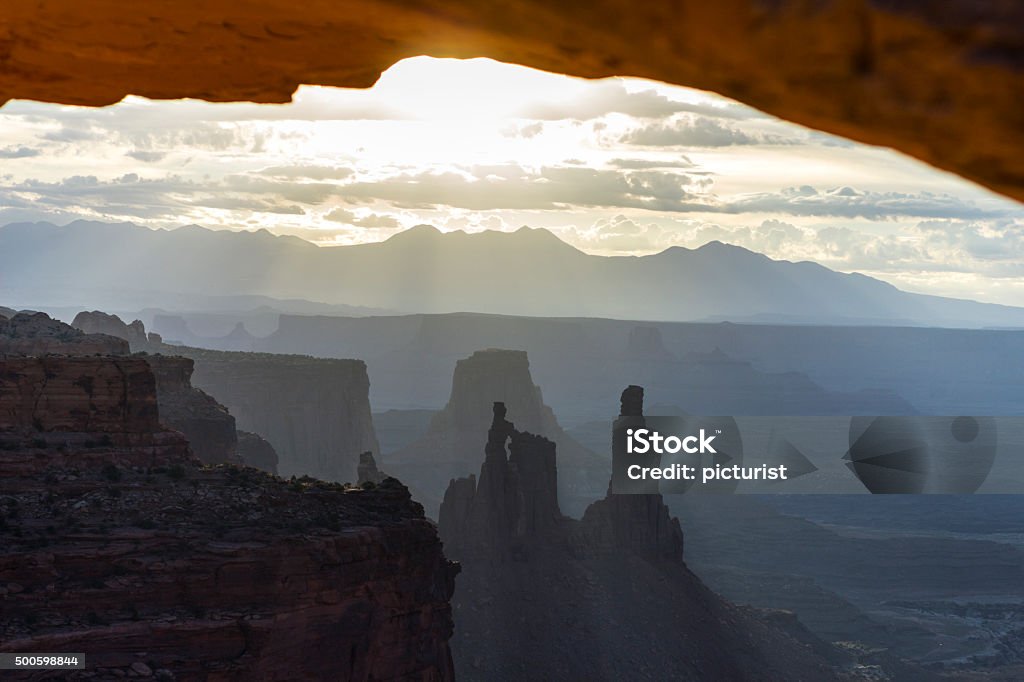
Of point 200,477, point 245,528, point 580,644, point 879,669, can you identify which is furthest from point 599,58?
point 879,669

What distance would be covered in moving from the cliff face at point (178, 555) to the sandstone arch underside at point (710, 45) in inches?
Answer: 782

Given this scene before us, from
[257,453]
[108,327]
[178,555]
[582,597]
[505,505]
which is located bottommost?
[582,597]

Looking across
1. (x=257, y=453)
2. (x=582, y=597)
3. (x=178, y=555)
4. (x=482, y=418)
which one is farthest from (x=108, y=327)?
(x=178, y=555)

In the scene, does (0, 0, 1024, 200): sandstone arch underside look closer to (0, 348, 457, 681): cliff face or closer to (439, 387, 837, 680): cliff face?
(0, 348, 457, 681): cliff face

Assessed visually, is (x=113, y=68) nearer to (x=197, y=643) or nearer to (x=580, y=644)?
(x=197, y=643)

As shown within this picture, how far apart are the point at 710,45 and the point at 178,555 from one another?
25083 mm

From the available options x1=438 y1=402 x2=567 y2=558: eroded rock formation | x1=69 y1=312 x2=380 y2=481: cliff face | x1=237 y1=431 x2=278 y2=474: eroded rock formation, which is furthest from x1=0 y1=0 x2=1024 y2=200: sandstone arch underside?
x1=69 y1=312 x2=380 y2=481: cliff face

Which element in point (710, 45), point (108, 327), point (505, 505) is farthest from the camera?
point (108, 327)

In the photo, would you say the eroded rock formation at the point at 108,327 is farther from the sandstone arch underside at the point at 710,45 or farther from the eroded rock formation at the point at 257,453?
the sandstone arch underside at the point at 710,45

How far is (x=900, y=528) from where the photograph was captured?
12638 centimetres

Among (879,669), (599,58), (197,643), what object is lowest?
(879,669)

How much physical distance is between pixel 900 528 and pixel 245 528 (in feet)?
358

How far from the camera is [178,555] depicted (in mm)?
27250

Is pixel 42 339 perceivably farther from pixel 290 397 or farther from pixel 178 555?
pixel 290 397
